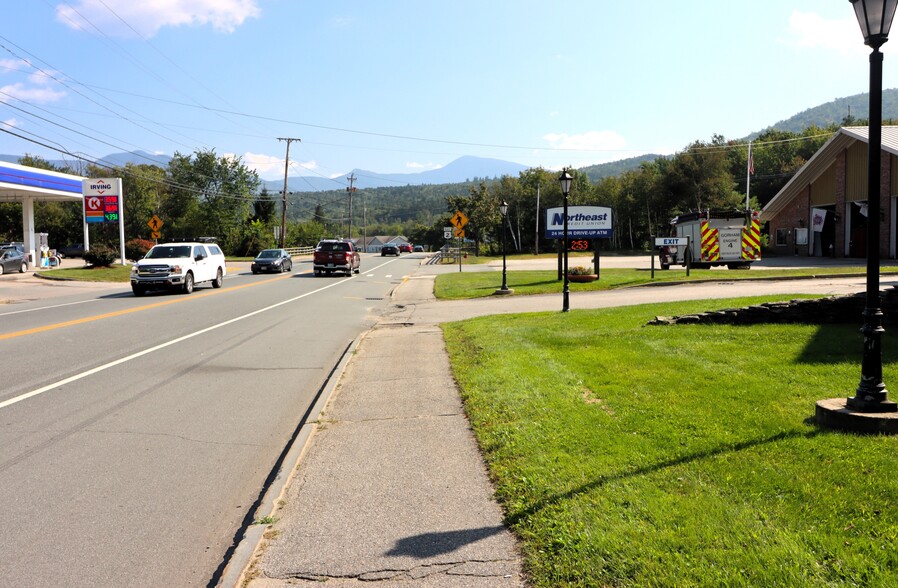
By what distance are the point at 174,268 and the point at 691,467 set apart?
22073mm

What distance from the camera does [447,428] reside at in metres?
6.52

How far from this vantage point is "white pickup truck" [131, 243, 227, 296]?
23203mm

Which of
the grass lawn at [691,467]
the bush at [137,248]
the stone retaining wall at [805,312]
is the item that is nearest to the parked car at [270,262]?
the bush at [137,248]

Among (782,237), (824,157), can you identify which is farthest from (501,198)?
(824,157)

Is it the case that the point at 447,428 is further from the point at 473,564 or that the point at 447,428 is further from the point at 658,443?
the point at 473,564

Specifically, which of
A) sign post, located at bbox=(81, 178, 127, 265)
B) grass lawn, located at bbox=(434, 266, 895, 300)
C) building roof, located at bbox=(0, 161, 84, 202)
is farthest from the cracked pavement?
sign post, located at bbox=(81, 178, 127, 265)

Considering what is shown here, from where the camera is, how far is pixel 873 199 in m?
5.62

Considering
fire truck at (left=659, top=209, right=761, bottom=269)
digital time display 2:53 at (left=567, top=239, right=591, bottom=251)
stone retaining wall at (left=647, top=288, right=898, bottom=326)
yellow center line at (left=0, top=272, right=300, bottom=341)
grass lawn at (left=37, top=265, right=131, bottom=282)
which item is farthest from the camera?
grass lawn at (left=37, top=265, right=131, bottom=282)

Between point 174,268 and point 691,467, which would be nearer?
point 691,467

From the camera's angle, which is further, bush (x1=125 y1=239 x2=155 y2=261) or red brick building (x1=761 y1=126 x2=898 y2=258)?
bush (x1=125 y1=239 x2=155 y2=261)

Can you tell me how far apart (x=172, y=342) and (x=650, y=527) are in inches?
432

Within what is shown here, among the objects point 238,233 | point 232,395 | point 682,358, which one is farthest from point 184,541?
point 238,233

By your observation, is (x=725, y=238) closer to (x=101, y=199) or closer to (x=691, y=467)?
(x=691, y=467)

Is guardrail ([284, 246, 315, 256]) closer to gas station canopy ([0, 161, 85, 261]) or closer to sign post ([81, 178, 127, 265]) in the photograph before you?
gas station canopy ([0, 161, 85, 261])
